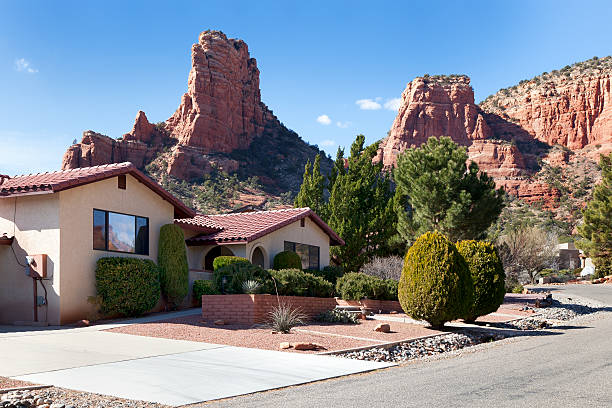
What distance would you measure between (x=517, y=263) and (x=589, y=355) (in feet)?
113

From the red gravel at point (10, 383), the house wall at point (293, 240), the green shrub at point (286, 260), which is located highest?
the house wall at point (293, 240)

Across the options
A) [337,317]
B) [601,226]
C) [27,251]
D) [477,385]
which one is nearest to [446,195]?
[337,317]

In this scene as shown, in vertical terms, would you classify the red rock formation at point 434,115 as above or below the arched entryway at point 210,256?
above

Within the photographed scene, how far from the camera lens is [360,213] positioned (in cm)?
3512

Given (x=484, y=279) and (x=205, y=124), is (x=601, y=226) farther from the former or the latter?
(x=205, y=124)

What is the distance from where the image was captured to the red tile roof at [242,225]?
25.9 m

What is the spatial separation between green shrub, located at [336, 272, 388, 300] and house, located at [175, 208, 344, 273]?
419 centimetres

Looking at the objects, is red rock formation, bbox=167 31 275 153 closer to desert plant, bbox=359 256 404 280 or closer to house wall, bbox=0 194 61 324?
desert plant, bbox=359 256 404 280

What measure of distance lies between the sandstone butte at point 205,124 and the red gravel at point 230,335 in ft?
218

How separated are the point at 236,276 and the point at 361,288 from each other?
21.2 feet

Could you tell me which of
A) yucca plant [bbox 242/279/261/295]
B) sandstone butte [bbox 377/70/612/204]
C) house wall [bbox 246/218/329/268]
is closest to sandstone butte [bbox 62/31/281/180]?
sandstone butte [bbox 377/70/612/204]

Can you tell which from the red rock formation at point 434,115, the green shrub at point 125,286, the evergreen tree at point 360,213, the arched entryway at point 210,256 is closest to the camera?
the green shrub at point 125,286

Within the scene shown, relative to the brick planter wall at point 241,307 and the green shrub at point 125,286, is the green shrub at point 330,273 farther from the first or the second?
the green shrub at point 125,286

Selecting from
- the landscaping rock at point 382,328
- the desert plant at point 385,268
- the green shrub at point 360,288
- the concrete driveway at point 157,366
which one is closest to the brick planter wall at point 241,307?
the landscaping rock at point 382,328
